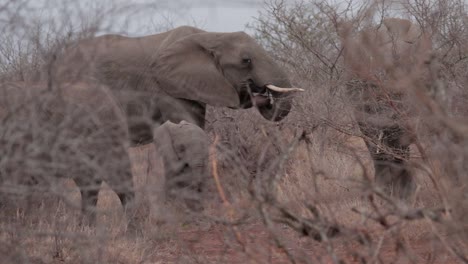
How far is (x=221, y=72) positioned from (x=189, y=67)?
34 cm

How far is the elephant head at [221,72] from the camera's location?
759 centimetres

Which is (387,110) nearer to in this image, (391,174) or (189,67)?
(391,174)

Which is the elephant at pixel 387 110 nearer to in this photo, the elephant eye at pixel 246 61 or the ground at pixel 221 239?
the ground at pixel 221 239

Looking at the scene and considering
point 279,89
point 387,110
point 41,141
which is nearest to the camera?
point 41,141

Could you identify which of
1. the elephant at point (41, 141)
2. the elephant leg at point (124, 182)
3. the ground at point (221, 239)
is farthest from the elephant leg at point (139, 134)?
the elephant at point (41, 141)

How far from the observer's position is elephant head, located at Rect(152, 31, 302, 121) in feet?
24.9

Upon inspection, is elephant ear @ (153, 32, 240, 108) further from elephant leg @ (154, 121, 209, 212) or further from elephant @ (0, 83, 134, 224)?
elephant @ (0, 83, 134, 224)

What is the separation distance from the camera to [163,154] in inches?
269

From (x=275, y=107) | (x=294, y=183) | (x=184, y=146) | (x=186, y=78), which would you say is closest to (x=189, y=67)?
(x=186, y=78)

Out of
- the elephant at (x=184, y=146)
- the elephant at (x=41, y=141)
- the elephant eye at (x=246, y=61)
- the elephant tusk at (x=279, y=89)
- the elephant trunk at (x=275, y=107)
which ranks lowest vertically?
the elephant at (x=184, y=146)

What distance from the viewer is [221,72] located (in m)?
7.96

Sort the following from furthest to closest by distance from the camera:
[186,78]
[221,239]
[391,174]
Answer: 1. [186,78]
2. [391,174]
3. [221,239]

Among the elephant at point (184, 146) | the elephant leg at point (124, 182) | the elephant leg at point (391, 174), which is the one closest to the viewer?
the elephant leg at point (124, 182)

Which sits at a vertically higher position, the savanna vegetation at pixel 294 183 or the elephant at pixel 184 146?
the savanna vegetation at pixel 294 183
